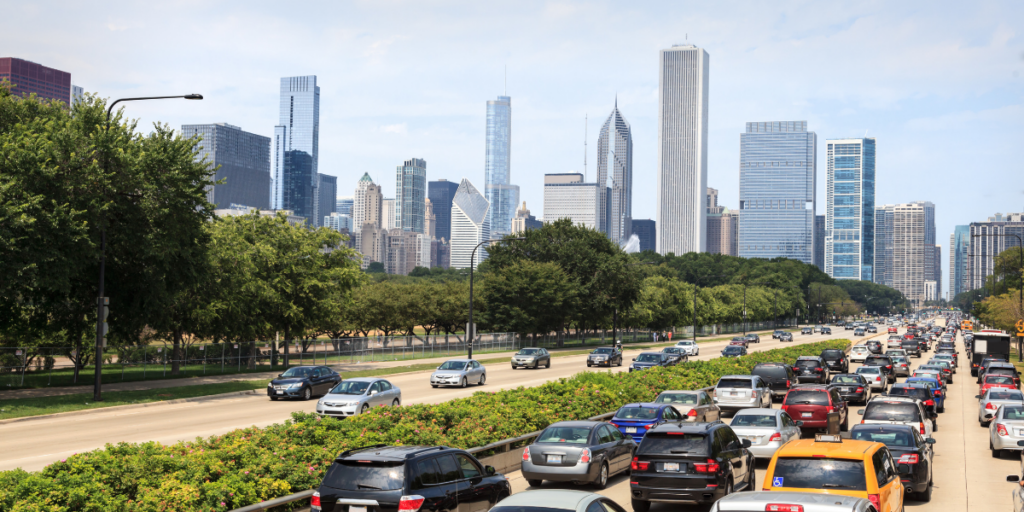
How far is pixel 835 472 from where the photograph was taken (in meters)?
11.0

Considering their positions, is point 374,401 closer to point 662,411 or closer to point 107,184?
point 662,411

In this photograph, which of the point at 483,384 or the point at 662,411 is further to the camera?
the point at 483,384

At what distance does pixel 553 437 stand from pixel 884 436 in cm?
657

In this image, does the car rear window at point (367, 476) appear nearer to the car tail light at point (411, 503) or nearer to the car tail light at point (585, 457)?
the car tail light at point (411, 503)

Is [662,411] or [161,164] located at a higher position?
[161,164]

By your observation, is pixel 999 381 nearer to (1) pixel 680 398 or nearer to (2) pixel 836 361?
(2) pixel 836 361

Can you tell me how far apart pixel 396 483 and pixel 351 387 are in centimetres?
1924

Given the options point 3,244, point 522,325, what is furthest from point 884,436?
point 522,325

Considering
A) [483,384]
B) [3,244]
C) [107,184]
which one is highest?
[107,184]

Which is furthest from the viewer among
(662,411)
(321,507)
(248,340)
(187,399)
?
(248,340)

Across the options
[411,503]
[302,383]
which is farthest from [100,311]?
[411,503]

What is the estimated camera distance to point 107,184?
102 ft

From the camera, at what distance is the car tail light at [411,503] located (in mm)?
9961

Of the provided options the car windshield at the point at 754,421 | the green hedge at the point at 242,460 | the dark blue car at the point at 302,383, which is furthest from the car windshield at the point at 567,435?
the dark blue car at the point at 302,383
